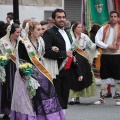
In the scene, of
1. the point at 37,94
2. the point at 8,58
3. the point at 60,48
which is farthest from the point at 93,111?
the point at 37,94

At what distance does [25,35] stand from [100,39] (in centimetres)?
343

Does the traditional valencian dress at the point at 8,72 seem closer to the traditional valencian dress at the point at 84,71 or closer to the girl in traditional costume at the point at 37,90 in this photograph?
the girl in traditional costume at the point at 37,90

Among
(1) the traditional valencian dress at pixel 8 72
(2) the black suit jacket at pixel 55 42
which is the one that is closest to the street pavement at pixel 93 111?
(1) the traditional valencian dress at pixel 8 72

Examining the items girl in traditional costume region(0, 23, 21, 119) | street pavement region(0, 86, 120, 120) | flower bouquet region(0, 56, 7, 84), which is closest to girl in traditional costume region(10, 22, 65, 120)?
flower bouquet region(0, 56, 7, 84)

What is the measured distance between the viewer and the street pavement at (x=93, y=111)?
9.85m

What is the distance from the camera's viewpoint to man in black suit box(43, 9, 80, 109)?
823 cm

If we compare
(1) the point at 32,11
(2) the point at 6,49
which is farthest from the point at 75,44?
(1) the point at 32,11

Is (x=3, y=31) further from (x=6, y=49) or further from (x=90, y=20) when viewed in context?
(x=90, y=20)

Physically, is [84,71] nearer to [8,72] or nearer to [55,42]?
[8,72]

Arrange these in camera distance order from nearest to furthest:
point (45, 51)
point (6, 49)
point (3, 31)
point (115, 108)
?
point (45, 51), point (6, 49), point (3, 31), point (115, 108)

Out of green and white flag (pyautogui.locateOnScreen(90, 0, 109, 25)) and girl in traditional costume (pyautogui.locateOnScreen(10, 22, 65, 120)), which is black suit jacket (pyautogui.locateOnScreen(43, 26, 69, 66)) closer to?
girl in traditional costume (pyautogui.locateOnScreen(10, 22, 65, 120))

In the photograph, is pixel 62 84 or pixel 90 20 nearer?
pixel 62 84

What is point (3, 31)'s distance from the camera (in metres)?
10.0

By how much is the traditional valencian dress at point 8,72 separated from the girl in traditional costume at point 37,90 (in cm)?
147
